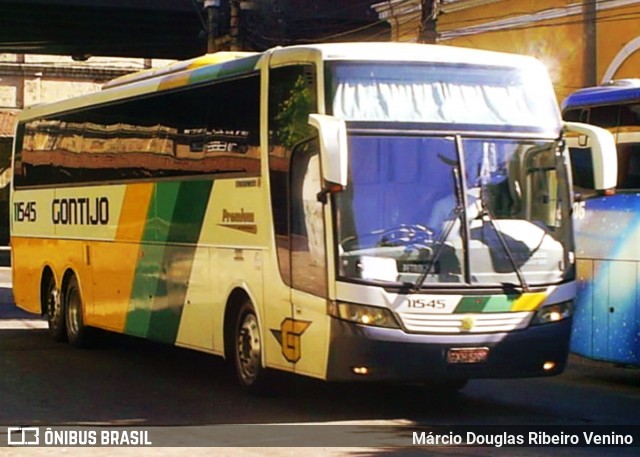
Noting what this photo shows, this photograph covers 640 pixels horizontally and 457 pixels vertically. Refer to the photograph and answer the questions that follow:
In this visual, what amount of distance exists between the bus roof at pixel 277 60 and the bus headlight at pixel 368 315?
2.20 m

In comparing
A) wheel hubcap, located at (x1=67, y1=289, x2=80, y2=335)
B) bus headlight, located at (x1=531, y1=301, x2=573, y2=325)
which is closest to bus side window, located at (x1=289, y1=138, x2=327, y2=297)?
bus headlight, located at (x1=531, y1=301, x2=573, y2=325)

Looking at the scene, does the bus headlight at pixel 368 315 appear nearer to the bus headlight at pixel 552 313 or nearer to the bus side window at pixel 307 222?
the bus side window at pixel 307 222

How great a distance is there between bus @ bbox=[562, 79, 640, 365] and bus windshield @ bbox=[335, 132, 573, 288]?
2.13 m

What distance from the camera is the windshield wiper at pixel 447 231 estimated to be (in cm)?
1189

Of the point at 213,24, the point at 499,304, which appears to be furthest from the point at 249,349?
the point at 213,24

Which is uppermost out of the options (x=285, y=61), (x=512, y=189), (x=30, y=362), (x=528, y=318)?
(x=285, y=61)

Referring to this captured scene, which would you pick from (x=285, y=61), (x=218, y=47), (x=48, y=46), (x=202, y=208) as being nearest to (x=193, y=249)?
(x=202, y=208)

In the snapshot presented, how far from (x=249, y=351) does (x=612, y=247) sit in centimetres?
394

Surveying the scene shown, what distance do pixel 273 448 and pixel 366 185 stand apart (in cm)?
256

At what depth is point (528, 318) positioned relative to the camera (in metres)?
12.2

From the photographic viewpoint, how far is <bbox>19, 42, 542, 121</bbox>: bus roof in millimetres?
12542

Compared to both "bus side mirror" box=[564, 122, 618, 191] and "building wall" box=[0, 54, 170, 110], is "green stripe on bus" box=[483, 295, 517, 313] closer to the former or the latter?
"bus side mirror" box=[564, 122, 618, 191]

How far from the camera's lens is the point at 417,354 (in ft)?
38.9

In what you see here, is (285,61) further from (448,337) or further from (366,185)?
(448,337)
